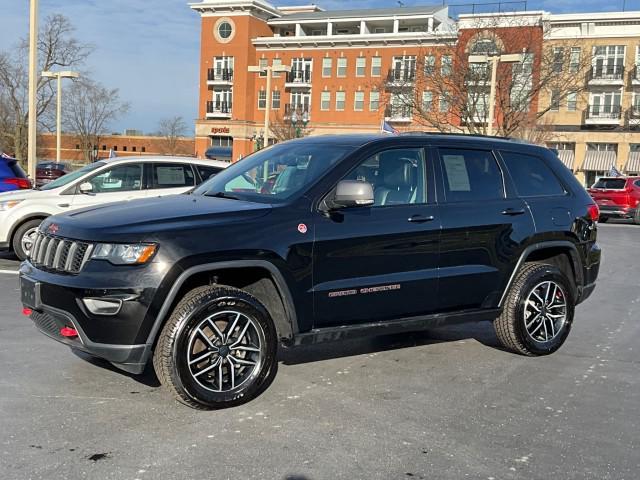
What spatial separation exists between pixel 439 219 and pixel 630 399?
1863 millimetres

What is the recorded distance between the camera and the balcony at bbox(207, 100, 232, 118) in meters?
70.7

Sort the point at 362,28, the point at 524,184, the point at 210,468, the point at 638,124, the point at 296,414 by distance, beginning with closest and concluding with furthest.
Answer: the point at 210,468, the point at 296,414, the point at 524,184, the point at 638,124, the point at 362,28

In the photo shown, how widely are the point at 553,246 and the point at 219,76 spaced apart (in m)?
67.2

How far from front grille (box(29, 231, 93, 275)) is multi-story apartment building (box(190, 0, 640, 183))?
48.3 metres

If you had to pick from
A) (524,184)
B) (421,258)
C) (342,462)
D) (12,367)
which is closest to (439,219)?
(421,258)

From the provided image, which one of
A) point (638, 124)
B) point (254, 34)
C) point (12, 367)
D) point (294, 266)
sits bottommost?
point (12, 367)

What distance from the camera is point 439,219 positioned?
17.3 feet

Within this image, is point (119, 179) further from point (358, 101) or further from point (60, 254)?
point (358, 101)

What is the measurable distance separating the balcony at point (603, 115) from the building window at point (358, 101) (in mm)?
20371

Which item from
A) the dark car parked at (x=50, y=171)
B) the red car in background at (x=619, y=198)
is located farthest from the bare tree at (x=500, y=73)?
the dark car parked at (x=50, y=171)

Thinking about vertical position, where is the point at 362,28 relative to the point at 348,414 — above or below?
above

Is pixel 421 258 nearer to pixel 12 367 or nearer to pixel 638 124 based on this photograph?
pixel 12 367

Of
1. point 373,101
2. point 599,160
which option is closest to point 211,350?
point 599,160

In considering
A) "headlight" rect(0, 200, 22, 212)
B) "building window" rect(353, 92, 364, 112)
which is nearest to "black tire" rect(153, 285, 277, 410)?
"headlight" rect(0, 200, 22, 212)
